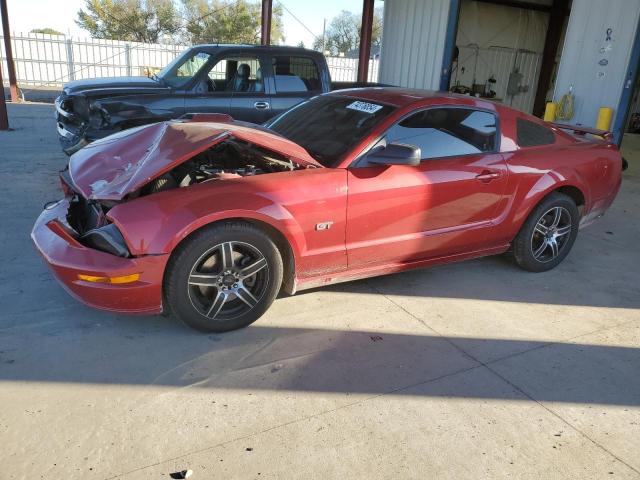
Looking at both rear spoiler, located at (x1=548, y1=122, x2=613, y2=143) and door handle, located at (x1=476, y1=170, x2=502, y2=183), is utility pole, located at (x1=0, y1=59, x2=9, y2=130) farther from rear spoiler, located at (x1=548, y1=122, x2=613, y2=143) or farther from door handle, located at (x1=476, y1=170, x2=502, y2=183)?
rear spoiler, located at (x1=548, y1=122, x2=613, y2=143)

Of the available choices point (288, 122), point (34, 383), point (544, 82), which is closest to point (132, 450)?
point (34, 383)

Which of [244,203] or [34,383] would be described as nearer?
[34,383]

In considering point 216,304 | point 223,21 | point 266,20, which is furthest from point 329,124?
point 223,21

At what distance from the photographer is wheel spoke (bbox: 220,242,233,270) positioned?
3.30 metres

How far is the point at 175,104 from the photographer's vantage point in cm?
707

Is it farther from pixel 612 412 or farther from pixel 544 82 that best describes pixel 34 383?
pixel 544 82

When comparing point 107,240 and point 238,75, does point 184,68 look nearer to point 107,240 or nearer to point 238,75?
point 238,75

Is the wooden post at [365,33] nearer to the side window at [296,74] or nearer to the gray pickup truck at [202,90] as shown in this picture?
the side window at [296,74]

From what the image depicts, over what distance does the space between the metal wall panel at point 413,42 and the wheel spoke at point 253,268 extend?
8.51 meters

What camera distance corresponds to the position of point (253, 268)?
3430 mm

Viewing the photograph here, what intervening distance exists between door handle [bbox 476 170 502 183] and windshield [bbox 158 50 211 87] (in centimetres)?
473

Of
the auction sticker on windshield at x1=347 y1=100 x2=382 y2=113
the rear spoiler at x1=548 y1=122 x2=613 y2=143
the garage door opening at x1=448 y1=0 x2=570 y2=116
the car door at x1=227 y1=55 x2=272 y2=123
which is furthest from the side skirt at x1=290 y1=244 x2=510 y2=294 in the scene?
the garage door opening at x1=448 y1=0 x2=570 y2=116

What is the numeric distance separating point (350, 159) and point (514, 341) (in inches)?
66.7

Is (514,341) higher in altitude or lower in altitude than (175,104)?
lower
